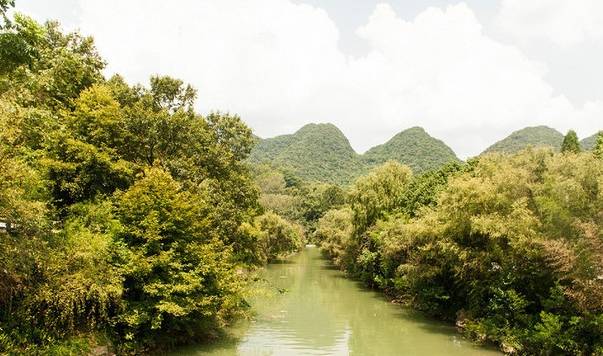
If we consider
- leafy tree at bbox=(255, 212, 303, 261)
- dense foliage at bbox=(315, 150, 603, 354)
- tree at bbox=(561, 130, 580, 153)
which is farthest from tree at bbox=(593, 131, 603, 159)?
leafy tree at bbox=(255, 212, 303, 261)

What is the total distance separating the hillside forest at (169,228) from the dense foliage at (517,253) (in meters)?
0.08

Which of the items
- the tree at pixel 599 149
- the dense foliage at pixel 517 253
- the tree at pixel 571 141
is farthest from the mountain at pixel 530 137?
the dense foliage at pixel 517 253

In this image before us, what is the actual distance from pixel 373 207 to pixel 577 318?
2480cm

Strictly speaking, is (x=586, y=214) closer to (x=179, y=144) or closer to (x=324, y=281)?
(x=179, y=144)

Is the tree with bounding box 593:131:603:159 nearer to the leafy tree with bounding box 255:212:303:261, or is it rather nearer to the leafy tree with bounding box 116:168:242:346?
the leafy tree with bounding box 116:168:242:346

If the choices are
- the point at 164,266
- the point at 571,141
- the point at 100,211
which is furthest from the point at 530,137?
the point at 100,211

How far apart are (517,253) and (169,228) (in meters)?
15.8

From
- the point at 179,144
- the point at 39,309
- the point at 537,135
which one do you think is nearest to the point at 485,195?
the point at 179,144

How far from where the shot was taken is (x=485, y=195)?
24.5 m

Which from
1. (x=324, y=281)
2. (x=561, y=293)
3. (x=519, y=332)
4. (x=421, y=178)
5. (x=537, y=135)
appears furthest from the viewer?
(x=537, y=135)

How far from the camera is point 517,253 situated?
22500 mm

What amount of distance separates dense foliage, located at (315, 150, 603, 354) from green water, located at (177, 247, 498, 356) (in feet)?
5.28

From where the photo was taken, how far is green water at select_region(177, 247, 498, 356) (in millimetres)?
22297

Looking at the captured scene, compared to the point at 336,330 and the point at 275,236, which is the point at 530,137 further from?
the point at 336,330
